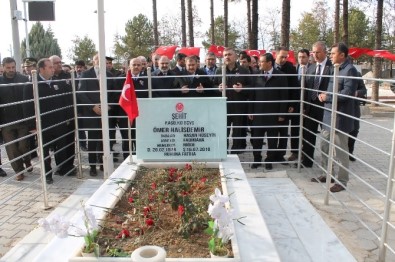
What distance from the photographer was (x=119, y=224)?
10.5 feet

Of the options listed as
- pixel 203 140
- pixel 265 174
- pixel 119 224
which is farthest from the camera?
pixel 265 174

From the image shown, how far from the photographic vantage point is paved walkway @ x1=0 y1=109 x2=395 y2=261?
3.94 meters

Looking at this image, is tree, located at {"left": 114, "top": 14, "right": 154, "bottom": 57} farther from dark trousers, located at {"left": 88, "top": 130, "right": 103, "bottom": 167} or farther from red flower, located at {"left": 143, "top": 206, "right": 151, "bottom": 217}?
red flower, located at {"left": 143, "top": 206, "right": 151, "bottom": 217}

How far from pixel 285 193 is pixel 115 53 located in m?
39.4

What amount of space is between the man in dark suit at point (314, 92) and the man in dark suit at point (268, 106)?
394 mm

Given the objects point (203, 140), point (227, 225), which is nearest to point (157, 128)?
point (203, 140)

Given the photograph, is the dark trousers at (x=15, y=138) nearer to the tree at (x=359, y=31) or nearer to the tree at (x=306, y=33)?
the tree at (x=306, y=33)

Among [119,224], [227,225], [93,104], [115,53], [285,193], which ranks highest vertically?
[115,53]

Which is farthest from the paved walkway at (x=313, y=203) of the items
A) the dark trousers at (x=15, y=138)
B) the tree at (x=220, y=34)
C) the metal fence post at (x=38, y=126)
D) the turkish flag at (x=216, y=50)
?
the tree at (x=220, y=34)

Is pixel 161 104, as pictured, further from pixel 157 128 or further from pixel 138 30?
pixel 138 30

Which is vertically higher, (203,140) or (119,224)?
(203,140)

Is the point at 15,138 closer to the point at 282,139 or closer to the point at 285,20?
the point at 282,139

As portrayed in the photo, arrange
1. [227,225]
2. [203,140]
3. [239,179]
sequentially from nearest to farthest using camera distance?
[227,225] < [239,179] < [203,140]

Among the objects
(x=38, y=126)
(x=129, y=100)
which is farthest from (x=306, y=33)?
(x=38, y=126)
